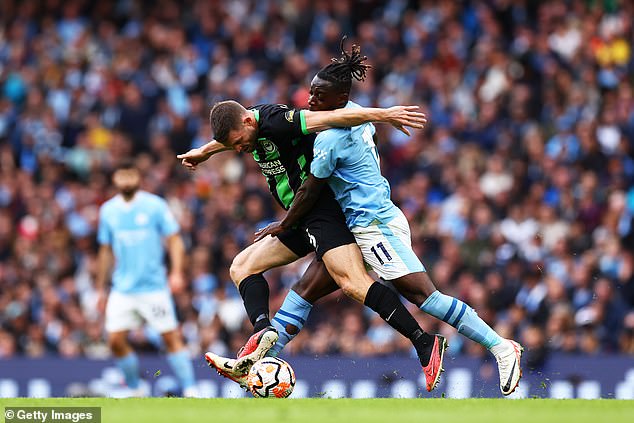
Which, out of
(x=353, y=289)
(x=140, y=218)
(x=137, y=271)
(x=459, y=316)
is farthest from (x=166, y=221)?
(x=459, y=316)

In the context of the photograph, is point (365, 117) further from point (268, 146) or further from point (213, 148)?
point (213, 148)

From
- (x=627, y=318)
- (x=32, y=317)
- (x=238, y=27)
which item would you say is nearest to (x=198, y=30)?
(x=238, y=27)

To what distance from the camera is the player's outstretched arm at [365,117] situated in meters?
8.57

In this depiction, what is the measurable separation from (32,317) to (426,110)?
5903mm

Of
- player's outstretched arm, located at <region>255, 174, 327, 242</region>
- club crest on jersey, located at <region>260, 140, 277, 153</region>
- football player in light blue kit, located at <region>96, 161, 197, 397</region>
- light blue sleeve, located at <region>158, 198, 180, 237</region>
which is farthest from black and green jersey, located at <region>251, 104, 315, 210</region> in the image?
light blue sleeve, located at <region>158, 198, 180, 237</region>

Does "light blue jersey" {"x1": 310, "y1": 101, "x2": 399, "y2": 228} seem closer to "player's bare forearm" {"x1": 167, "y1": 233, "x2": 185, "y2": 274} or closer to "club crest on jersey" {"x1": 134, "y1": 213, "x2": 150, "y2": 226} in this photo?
"player's bare forearm" {"x1": 167, "y1": 233, "x2": 185, "y2": 274}

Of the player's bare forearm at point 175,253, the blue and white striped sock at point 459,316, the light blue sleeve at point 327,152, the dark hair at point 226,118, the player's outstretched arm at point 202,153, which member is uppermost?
the player's bare forearm at point 175,253

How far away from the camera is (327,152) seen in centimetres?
880

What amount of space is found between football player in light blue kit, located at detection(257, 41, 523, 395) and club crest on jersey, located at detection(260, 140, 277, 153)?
0.32 metres

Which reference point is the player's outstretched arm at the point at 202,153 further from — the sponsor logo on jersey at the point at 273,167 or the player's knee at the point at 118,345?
the player's knee at the point at 118,345

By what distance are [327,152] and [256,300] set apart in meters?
1.25

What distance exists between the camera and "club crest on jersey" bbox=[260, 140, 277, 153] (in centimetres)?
899

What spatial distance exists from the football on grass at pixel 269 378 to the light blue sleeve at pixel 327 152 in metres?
1.34

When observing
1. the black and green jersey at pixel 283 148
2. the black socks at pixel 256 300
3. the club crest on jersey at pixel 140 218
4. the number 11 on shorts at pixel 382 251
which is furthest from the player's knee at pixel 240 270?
the club crest on jersey at pixel 140 218
